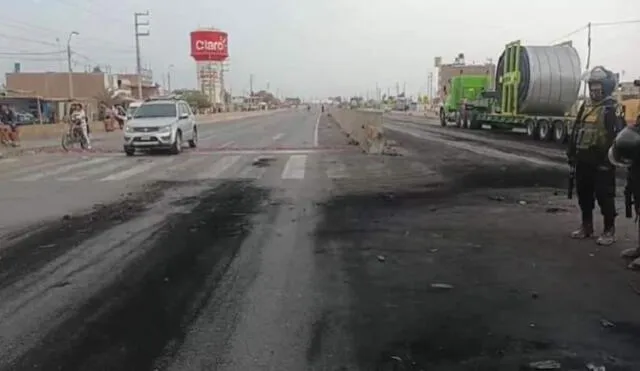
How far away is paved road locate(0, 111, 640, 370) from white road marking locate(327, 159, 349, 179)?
8.84ft

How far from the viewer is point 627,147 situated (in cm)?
739

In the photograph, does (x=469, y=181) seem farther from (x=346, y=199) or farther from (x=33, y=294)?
(x=33, y=294)

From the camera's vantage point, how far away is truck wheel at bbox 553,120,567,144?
29406mm

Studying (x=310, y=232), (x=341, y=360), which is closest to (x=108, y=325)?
(x=341, y=360)

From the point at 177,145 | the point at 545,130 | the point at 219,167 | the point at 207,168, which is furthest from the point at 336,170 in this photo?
the point at 545,130

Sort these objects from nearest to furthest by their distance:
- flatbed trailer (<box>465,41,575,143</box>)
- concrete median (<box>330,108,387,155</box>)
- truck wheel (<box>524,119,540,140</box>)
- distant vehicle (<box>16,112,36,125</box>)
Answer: concrete median (<box>330,108,387,155</box>) → flatbed trailer (<box>465,41,575,143</box>) → truck wheel (<box>524,119,540,140</box>) → distant vehicle (<box>16,112,36,125</box>)

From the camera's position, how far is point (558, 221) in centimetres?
987

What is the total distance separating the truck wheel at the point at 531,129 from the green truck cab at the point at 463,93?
1234cm

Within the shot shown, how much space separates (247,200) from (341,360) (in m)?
8.01

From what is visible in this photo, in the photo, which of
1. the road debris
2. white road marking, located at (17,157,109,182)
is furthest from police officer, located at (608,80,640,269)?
white road marking, located at (17,157,109,182)

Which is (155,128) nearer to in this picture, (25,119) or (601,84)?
(601,84)

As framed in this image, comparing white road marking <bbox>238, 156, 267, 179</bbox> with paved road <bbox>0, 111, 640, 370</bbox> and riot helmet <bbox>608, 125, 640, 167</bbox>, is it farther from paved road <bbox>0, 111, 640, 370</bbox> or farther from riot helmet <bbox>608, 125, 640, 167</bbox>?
riot helmet <bbox>608, 125, 640, 167</bbox>

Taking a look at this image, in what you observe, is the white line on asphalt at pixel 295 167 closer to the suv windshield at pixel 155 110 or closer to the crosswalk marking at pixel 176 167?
the crosswalk marking at pixel 176 167

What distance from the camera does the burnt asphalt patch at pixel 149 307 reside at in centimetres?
472
